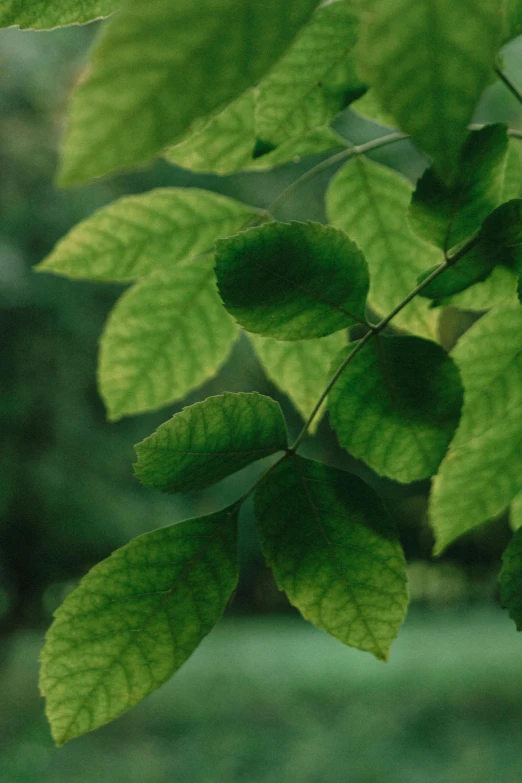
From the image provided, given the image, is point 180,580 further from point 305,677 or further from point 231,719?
point 305,677

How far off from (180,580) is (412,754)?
5697mm

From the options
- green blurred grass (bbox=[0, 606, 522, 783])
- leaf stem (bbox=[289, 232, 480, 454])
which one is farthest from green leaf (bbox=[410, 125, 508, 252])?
green blurred grass (bbox=[0, 606, 522, 783])

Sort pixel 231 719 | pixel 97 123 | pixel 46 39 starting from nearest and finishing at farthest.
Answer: pixel 97 123 → pixel 231 719 → pixel 46 39

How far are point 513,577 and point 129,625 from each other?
9.1 inches

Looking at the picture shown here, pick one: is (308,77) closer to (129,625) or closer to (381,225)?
(381,225)

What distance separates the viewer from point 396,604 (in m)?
0.45

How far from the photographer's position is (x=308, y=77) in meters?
0.45

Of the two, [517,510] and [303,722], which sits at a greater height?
[517,510]

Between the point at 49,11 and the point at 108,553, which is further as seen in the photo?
the point at 108,553

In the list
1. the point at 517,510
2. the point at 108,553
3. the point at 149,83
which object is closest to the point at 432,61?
the point at 149,83

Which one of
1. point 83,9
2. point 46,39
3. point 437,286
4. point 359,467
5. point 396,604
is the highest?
point 83,9

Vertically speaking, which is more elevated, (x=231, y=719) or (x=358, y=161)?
(x=358, y=161)

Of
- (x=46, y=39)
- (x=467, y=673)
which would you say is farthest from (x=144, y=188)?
(x=467, y=673)

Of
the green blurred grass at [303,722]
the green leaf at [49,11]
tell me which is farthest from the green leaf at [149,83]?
the green blurred grass at [303,722]
